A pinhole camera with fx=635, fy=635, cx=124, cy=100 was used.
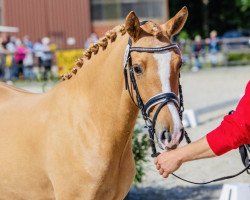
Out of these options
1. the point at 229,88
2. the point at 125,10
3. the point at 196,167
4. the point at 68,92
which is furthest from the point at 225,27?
the point at 68,92

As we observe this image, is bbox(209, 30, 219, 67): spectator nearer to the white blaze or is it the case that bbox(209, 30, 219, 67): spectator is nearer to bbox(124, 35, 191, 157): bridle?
bbox(124, 35, 191, 157): bridle

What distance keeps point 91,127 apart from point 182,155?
2.95 feet

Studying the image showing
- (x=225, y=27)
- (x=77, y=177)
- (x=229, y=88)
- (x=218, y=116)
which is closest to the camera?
(x=77, y=177)

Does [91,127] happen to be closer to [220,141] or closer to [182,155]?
[182,155]

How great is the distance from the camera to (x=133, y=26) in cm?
384

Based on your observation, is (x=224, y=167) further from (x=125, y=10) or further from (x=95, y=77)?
(x=125, y=10)

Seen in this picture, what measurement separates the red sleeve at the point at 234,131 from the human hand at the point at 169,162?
0.80ft

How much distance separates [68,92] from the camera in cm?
432

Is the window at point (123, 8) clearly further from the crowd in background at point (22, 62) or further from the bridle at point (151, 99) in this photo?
the bridle at point (151, 99)

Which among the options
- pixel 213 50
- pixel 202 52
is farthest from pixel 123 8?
pixel 213 50

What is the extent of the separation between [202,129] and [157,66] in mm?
8216

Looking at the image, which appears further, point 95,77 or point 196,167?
point 196,167

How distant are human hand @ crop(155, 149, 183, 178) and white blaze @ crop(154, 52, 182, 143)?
6.9 inches

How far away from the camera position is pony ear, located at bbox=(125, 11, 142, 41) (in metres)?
3.79
